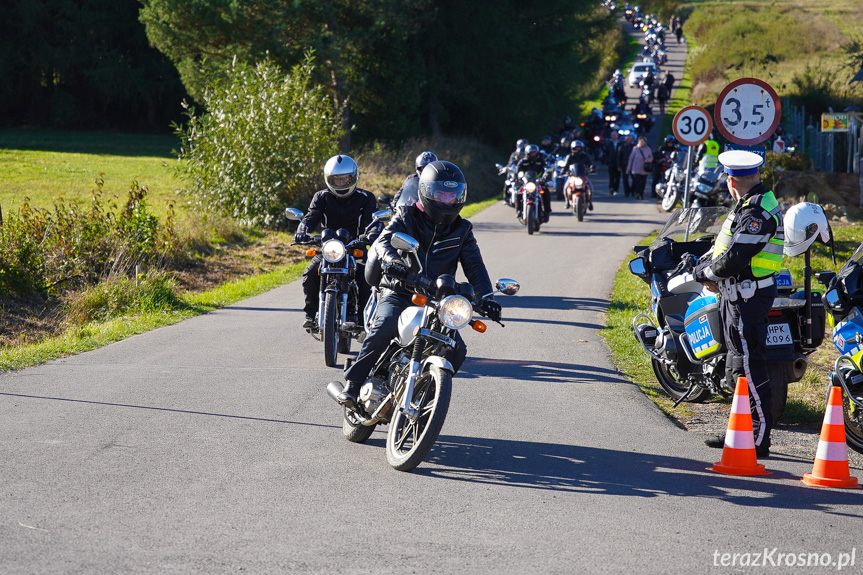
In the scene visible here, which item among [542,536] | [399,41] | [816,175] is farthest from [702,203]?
[399,41]

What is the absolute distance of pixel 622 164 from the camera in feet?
97.2

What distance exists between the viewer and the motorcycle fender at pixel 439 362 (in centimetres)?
529

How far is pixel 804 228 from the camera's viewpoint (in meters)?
6.12

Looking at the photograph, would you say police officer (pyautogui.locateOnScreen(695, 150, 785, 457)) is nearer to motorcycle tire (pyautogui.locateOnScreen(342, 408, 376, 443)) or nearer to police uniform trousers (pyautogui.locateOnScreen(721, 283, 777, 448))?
police uniform trousers (pyautogui.locateOnScreen(721, 283, 777, 448))

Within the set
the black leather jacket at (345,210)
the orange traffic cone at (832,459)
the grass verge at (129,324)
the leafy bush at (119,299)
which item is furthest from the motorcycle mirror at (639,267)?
the leafy bush at (119,299)

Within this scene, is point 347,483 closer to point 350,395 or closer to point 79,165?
point 350,395

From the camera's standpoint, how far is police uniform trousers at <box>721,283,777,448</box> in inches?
240

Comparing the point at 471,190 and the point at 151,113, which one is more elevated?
the point at 151,113

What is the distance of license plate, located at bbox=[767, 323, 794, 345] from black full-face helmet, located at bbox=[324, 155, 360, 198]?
4.36m

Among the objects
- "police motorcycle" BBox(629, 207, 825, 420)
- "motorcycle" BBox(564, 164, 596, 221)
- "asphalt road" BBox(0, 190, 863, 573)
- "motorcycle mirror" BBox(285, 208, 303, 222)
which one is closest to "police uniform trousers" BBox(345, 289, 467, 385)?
"asphalt road" BBox(0, 190, 863, 573)

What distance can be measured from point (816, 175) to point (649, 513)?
73.6 feet

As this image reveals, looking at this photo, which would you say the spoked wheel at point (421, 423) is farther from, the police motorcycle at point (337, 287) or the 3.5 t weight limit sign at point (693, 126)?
the 3.5 t weight limit sign at point (693, 126)

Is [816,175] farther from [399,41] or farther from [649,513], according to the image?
[649,513]

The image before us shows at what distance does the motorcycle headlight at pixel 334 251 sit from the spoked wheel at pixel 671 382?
289 cm
